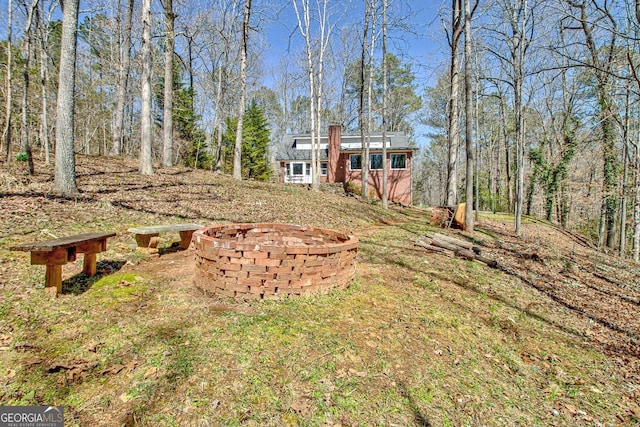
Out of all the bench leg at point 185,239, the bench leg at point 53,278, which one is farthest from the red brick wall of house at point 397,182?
the bench leg at point 53,278

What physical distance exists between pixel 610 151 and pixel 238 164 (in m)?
17.0

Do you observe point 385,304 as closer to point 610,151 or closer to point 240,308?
point 240,308

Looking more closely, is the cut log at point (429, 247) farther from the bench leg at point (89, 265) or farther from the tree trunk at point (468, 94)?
the bench leg at point (89, 265)

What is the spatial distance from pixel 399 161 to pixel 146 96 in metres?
16.6

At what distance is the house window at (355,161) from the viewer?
22562mm

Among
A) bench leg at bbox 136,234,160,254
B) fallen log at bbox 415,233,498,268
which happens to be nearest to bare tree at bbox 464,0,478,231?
fallen log at bbox 415,233,498,268

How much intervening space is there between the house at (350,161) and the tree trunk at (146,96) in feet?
42.7

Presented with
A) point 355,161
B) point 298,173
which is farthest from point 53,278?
point 298,173

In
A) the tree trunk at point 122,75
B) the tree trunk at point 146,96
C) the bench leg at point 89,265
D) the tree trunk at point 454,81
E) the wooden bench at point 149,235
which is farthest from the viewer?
the tree trunk at point 122,75

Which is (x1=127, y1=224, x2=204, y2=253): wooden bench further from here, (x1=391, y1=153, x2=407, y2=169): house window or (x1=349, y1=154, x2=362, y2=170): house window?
(x1=391, y1=153, x2=407, y2=169): house window

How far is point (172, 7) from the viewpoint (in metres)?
12.8

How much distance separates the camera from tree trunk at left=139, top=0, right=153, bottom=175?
9.77 meters

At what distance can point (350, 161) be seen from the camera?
22766mm

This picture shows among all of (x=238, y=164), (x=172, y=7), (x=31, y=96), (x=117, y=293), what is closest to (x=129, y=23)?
(x=172, y=7)
